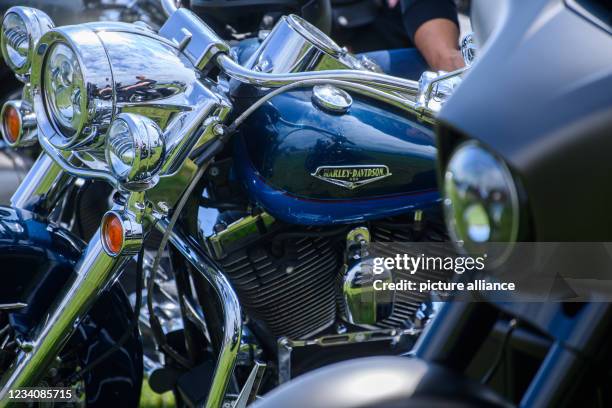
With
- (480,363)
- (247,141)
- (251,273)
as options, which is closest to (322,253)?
(251,273)

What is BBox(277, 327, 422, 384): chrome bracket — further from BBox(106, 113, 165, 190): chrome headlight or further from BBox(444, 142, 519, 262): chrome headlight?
BBox(444, 142, 519, 262): chrome headlight

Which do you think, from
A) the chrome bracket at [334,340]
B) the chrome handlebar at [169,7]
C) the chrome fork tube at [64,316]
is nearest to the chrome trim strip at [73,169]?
the chrome fork tube at [64,316]

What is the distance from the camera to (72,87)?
163 centimetres

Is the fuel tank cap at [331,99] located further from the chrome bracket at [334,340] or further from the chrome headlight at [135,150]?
the chrome bracket at [334,340]

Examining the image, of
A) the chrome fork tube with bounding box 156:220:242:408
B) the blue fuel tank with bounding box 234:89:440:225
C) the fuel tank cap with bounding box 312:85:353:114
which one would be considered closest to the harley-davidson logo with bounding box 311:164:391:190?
the blue fuel tank with bounding box 234:89:440:225

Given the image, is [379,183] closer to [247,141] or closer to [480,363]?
[247,141]

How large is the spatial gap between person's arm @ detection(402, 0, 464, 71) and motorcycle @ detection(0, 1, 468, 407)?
0.34 m

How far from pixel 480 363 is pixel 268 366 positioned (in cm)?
82

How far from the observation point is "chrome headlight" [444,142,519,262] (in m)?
0.94

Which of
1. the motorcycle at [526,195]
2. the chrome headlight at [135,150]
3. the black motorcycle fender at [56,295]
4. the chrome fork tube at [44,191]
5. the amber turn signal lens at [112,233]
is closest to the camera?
the motorcycle at [526,195]

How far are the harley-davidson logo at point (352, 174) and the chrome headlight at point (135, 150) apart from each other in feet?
1.00

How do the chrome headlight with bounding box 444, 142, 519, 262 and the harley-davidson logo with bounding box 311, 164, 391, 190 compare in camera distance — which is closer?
the chrome headlight with bounding box 444, 142, 519, 262

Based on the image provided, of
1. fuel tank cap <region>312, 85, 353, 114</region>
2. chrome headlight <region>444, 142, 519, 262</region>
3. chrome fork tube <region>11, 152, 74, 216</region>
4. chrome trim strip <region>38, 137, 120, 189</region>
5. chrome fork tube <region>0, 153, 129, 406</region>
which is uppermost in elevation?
fuel tank cap <region>312, 85, 353, 114</region>

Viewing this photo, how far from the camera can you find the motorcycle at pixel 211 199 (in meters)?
1.61
